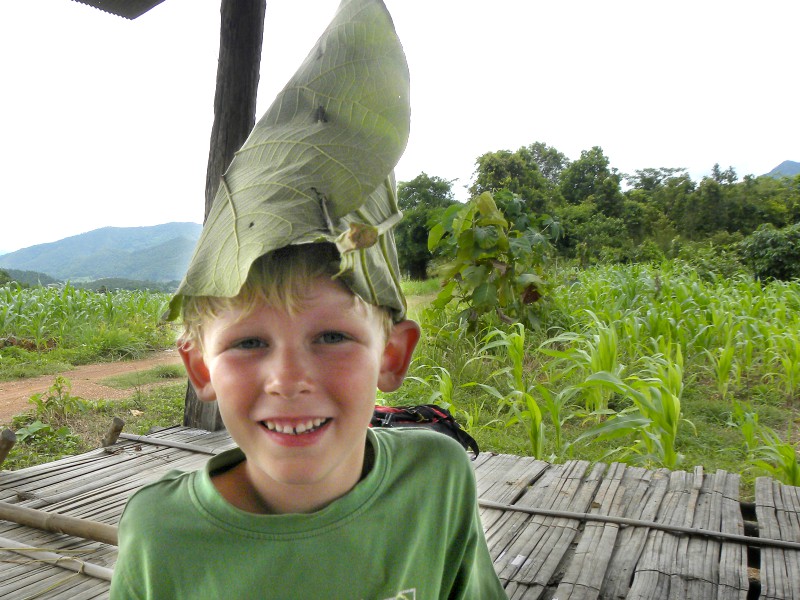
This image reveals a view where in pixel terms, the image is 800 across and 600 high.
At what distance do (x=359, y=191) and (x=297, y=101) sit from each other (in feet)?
0.36

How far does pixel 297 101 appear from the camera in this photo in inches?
25.3

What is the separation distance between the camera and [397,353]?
2.70 feet

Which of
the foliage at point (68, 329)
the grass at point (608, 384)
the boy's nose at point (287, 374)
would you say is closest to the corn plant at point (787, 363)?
the grass at point (608, 384)

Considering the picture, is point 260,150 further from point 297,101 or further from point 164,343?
point 164,343

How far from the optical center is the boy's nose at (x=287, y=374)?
2.15 ft

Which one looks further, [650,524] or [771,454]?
[771,454]

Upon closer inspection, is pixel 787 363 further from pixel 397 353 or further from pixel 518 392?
pixel 397 353

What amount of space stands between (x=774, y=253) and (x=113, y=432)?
684 centimetres

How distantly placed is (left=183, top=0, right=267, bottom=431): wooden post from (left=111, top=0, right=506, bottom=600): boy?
1.81m

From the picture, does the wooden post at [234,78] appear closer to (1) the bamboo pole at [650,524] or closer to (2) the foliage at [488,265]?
(1) the bamboo pole at [650,524]

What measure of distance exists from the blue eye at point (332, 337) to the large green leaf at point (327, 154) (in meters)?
0.05

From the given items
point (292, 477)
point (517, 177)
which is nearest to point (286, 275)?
point (292, 477)

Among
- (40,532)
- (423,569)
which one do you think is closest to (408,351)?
(423,569)

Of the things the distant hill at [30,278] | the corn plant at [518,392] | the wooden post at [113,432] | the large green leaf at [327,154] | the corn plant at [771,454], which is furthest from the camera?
the distant hill at [30,278]
